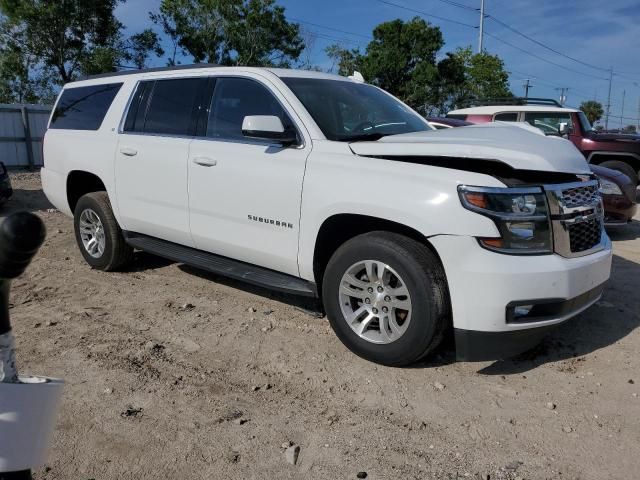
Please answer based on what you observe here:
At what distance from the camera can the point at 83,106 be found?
565 centimetres

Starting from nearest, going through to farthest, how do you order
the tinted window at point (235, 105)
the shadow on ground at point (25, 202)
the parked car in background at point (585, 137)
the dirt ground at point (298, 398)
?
the dirt ground at point (298, 398), the tinted window at point (235, 105), the shadow on ground at point (25, 202), the parked car in background at point (585, 137)

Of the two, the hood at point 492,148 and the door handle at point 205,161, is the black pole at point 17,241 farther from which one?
the door handle at point 205,161

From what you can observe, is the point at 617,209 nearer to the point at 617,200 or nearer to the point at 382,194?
the point at 617,200

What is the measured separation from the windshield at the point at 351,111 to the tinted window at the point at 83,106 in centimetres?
217

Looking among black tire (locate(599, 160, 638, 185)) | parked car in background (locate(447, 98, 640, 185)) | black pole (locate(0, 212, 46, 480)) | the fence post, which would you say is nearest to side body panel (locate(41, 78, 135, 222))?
black pole (locate(0, 212, 46, 480))

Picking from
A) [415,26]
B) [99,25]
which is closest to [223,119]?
[99,25]

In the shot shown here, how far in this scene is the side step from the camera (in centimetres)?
391

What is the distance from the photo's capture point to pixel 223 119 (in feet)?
14.4

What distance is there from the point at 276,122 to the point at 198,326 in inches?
65.2

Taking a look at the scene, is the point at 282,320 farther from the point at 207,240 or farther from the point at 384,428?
the point at 384,428

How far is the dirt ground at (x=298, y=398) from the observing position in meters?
2.63

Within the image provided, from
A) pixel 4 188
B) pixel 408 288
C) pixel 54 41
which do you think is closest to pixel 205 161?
pixel 408 288

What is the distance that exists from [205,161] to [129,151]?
41.5 inches

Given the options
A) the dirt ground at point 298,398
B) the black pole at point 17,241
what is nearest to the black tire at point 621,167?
the dirt ground at point 298,398
